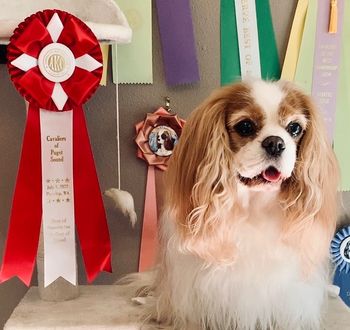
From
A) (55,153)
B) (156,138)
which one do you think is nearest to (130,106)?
(156,138)

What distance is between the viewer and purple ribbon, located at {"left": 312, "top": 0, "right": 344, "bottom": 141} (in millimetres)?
1159

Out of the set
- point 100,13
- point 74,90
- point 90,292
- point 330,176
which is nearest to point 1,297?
point 90,292

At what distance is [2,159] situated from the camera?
1188 mm

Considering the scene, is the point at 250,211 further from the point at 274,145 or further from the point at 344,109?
the point at 344,109

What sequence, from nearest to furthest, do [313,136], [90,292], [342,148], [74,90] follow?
[313,136] < [74,90] < [90,292] < [342,148]

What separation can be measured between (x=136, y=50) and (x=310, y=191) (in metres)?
0.50

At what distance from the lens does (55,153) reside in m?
1.00

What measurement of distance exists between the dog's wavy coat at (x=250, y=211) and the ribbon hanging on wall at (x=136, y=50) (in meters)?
0.33

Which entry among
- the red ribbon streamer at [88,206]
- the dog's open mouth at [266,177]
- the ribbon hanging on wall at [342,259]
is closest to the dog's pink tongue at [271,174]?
the dog's open mouth at [266,177]

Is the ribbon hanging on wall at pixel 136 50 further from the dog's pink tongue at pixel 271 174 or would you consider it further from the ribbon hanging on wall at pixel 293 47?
the dog's pink tongue at pixel 271 174

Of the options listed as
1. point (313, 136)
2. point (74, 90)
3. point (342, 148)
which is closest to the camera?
point (313, 136)

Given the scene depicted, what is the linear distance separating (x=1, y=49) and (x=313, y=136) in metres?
0.64

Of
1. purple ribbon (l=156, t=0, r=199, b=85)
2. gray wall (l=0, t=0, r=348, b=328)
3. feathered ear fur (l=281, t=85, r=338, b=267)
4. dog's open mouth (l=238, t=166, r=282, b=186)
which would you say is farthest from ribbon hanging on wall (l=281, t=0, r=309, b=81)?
dog's open mouth (l=238, t=166, r=282, b=186)

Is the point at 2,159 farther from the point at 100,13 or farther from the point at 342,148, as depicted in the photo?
the point at 342,148
